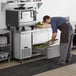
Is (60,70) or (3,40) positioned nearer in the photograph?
(60,70)

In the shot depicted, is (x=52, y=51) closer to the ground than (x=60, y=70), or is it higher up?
higher up

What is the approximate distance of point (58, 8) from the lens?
6691mm

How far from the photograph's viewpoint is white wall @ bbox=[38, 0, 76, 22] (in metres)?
6.35

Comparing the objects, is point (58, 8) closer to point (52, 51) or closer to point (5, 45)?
point (52, 51)

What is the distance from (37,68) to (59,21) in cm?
118

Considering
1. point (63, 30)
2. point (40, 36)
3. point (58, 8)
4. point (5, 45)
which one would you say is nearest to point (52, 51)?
point (63, 30)

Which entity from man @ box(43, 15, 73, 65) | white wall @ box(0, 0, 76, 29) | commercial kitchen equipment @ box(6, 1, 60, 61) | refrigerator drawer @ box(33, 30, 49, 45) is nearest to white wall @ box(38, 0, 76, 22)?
white wall @ box(0, 0, 76, 29)

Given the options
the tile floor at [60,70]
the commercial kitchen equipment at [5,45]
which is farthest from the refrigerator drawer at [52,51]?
the commercial kitchen equipment at [5,45]

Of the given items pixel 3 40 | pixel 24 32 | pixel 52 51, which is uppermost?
pixel 24 32

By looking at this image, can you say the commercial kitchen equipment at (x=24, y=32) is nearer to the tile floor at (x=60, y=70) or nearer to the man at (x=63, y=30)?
the man at (x=63, y=30)

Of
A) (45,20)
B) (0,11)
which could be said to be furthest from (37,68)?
(0,11)

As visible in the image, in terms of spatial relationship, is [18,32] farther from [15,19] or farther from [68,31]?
[68,31]

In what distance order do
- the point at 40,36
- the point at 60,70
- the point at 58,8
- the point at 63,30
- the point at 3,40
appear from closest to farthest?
the point at 60,70
the point at 63,30
the point at 3,40
the point at 40,36
the point at 58,8

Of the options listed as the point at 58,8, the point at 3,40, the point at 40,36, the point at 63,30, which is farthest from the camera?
the point at 58,8
